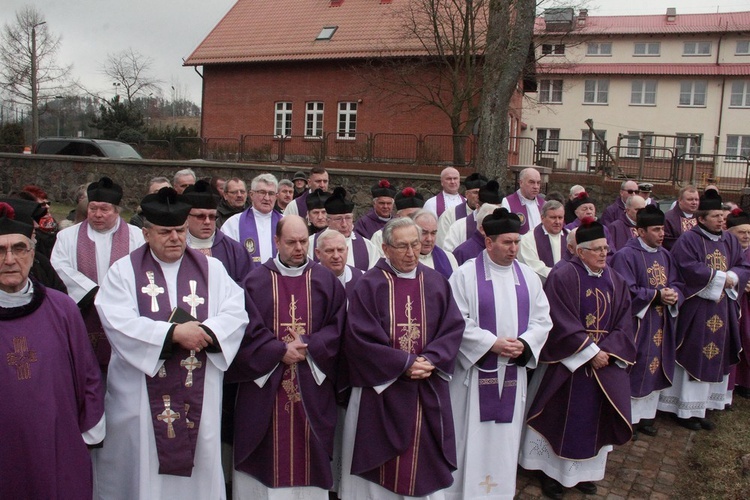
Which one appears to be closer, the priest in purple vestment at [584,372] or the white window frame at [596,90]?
the priest in purple vestment at [584,372]

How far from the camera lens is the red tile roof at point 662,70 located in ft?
131

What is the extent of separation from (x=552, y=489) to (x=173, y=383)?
9.99 ft

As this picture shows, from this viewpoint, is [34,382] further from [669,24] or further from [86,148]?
[669,24]

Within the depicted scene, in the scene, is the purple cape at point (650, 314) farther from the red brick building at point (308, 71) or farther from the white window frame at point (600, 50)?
the white window frame at point (600, 50)

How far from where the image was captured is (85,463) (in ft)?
11.5

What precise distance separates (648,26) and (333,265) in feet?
162

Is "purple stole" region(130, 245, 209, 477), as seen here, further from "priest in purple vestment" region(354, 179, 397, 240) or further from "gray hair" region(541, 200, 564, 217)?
"gray hair" region(541, 200, 564, 217)

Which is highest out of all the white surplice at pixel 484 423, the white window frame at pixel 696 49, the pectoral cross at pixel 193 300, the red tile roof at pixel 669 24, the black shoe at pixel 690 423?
the red tile roof at pixel 669 24

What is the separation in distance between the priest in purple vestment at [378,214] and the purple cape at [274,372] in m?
2.66

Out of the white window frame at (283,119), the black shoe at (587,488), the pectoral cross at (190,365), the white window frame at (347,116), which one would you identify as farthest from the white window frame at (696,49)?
the pectoral cross at (190,365)

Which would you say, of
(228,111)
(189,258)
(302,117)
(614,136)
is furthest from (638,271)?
(614,136)

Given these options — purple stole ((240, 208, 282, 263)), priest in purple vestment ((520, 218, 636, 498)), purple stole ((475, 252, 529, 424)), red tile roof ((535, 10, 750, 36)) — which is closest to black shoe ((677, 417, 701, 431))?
priest in purple vestment ((520, 218, 636, 498))

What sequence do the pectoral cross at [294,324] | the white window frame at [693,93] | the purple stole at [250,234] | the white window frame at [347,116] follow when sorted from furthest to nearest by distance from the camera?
the white window frame at [693,93] → the white window frame at [347,116] → the purple stole at [250,234] → the pectoral cross at [294,324]

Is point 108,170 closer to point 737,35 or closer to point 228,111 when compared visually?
point 228,111
